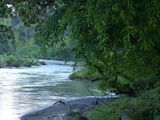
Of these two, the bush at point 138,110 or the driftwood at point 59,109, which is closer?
the bush at point 138,110

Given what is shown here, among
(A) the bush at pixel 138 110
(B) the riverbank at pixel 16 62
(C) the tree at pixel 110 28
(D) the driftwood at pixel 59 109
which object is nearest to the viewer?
(C) the tree at pixel 110 28

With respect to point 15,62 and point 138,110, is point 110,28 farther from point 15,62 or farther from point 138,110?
point 15,62

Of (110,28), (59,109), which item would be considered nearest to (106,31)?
(110,28)

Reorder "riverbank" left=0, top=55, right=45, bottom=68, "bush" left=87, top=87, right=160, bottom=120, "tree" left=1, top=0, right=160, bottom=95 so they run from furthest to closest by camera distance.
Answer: "riverbank" left=0, top=55, right=45, bottom=68 → "bush" left=87, top=87, right=160, bottom=120 → "tree" left=1, top=0, right=160, bottom=95

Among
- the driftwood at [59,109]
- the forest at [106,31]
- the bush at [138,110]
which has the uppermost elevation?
the forest at [106,31]

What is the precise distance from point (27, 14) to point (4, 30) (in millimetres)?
1091

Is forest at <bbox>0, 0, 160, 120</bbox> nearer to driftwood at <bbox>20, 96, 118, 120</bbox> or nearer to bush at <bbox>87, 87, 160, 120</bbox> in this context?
bush at <bbox>87, 87, 160, 120</bbox>

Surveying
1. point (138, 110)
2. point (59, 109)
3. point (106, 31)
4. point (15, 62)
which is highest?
point (106, 31)

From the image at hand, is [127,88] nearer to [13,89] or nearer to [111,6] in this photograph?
[111,6]

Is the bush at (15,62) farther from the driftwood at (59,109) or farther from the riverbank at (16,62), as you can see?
the driftwood at (59,109)

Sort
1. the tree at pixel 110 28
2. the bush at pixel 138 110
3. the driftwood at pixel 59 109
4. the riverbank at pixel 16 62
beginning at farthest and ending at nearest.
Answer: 1. the riverbank at pixel 16 62
2. the driftwood at pixel 59 109
3. the bush at pixel 138 110
4. the tree at pixel 110 28

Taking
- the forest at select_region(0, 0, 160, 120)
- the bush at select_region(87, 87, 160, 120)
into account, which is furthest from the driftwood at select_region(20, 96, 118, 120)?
the forest at select_region(0, 0, 160, 120)

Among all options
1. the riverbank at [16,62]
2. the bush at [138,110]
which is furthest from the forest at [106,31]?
the riverbank at [16,62]

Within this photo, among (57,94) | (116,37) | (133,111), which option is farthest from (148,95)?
(57,94)
